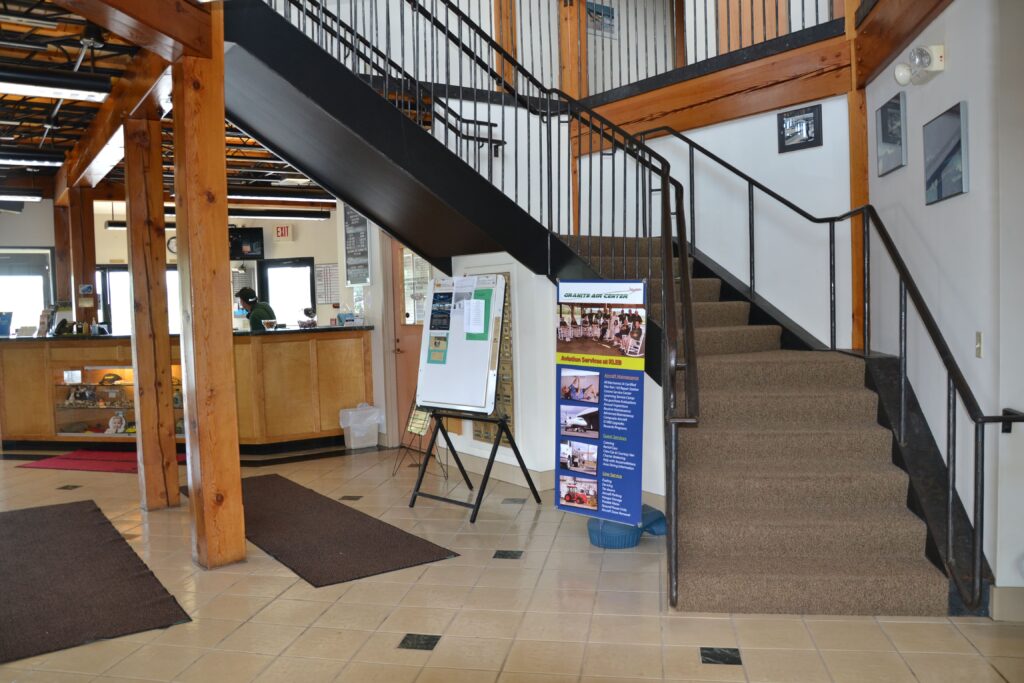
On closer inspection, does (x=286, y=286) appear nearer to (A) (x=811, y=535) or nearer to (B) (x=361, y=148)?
(B) (x=361, y=148)

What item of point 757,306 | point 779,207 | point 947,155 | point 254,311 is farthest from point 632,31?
point 947,155

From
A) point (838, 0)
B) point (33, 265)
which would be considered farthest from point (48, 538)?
point (33, 265)

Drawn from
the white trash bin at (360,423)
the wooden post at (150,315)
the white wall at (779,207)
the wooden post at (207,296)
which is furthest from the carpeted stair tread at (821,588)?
the white trash bin at (360,423)

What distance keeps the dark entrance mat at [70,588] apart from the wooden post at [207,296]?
47cm

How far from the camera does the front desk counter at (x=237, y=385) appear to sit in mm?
7417

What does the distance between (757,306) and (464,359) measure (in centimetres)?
216

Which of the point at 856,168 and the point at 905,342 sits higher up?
the point at 856,168

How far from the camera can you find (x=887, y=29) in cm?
463

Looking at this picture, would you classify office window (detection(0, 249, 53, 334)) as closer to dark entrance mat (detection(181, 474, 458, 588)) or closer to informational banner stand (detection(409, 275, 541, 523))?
dark entrance mat (detection(181, 474, 458, 588))

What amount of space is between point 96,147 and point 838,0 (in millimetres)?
5814

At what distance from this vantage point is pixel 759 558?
3.85 meters

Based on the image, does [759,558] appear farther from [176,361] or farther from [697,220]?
[176,361]

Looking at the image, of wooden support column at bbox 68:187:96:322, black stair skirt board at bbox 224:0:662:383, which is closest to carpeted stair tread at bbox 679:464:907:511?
black stair skirt board at bbox 224:0:662:383

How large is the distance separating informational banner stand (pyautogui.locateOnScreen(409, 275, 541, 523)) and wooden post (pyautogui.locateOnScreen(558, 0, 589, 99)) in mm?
3148
